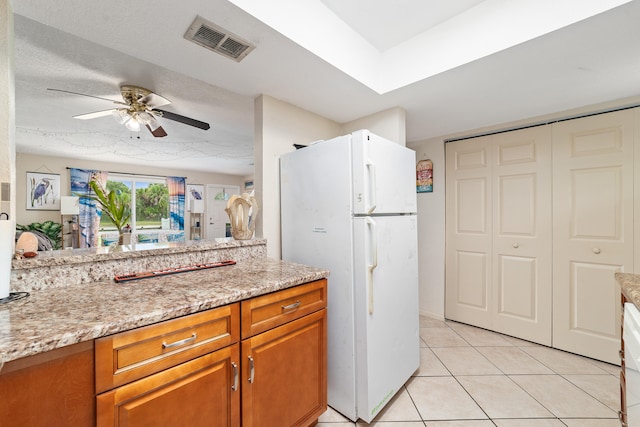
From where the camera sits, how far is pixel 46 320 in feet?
2.46

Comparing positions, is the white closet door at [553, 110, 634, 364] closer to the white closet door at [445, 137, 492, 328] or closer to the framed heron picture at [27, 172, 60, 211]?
the white closet door at [445, 137, 492, 328]

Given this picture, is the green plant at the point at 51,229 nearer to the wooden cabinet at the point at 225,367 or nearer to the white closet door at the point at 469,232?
the wooden cabinet at the point at 225,367

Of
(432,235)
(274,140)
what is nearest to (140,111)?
(274,140)

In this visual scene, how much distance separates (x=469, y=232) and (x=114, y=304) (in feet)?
9.48

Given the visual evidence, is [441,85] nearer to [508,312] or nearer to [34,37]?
[508,312]

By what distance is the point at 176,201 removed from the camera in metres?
6.05

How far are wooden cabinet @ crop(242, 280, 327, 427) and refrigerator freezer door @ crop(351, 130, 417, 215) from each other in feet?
1.73

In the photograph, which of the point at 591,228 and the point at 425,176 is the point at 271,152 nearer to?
the point at 425,176

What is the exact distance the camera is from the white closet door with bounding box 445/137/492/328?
8.52ft

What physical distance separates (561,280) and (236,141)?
3848 mm

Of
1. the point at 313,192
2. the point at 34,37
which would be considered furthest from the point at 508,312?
the point at 34,37

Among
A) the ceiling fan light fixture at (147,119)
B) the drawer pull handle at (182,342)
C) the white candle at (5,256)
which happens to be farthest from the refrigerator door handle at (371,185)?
the ceiling fan light fixture at (147,119)

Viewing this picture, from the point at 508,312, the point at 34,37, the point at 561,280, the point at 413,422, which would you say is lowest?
the point at 413,422

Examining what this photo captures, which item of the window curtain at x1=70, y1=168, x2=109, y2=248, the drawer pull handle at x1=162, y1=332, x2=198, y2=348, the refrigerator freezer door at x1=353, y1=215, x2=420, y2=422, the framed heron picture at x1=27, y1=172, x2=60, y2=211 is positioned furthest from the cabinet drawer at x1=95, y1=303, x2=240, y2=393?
the framed heron picture at x1=27, y1=172, x2=60, y2=211
